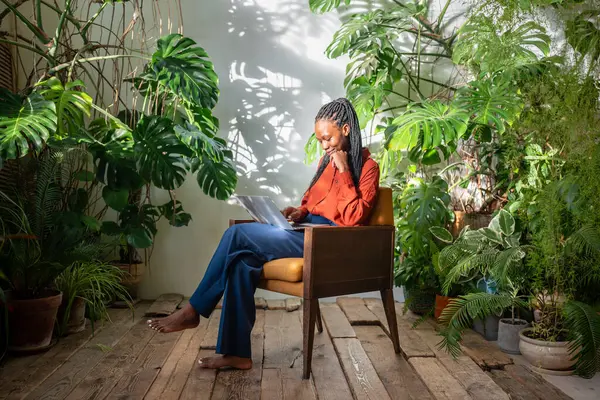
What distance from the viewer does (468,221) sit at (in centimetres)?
355

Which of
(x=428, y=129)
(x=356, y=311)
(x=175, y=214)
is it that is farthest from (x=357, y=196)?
(x=175, y=214)

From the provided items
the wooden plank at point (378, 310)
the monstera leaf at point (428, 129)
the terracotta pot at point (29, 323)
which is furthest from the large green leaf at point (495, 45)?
the terracotta pot at point (29, 323)

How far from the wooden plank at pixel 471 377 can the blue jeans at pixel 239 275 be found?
2.67 ft

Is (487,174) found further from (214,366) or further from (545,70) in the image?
(214,366)

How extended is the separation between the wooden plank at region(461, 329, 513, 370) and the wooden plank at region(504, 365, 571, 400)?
0.06 metres

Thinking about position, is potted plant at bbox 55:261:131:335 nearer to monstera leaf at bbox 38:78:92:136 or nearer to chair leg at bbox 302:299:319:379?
monstera leaf at bbox 38:78:92:136

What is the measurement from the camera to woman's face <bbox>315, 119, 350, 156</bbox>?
2.67 metres

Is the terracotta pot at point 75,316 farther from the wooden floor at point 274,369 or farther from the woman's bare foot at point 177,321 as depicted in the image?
the woman's bare foot at point 177,321

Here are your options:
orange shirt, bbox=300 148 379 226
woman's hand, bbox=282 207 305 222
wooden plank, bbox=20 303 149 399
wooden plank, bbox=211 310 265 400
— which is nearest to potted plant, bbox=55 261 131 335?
wooden plank, bbox=20 303 149 399

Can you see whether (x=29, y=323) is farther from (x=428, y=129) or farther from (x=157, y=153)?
(x=428, y=129)

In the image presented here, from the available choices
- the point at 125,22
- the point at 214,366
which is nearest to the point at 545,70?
the point at 214,366

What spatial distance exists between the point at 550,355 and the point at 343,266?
3.04 ft

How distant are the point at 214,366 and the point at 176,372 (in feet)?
0.51

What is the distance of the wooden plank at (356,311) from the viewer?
3.49 meters
